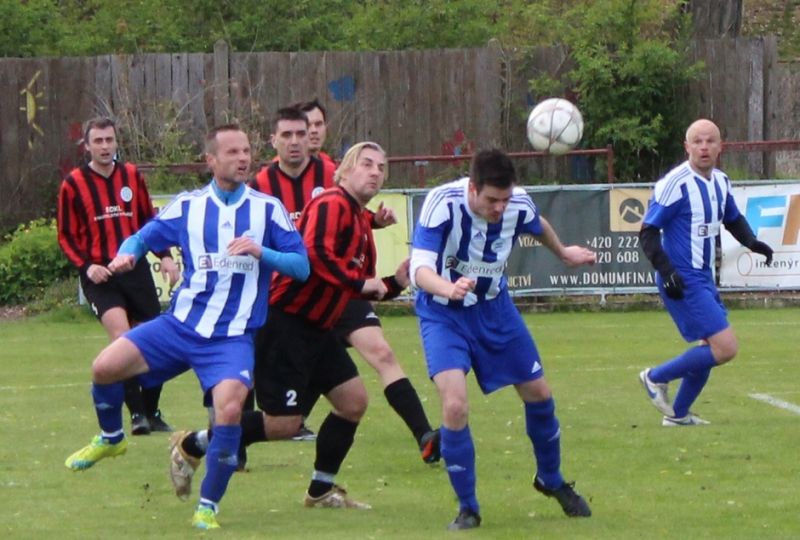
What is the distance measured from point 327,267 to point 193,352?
2.94 feet

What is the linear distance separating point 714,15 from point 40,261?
1122 cm

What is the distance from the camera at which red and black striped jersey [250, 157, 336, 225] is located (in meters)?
9.47

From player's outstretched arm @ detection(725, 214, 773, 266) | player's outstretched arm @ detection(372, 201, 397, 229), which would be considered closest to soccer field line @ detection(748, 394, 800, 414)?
player's outstretched arm @ detection(725, 214, 773, 266)

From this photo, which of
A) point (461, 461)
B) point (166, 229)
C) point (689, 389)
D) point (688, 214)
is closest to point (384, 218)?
point (166, 229)

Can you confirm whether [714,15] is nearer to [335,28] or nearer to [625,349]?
[335,28]

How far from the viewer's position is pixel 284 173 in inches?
374

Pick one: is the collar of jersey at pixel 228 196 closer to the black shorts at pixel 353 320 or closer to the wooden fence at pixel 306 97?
the black shorts at pixel 353 320


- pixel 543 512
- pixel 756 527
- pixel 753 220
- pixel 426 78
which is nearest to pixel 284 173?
pixel 543 512

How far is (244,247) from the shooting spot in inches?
287

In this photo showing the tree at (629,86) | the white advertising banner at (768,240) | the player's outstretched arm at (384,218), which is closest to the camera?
the player's outstretched arm at (384,218)

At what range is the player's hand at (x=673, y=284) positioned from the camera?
33.2 feet

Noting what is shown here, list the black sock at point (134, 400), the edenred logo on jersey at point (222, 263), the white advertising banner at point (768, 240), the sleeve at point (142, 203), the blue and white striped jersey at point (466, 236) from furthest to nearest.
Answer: the white advertising banner at point (768, 240) → the sleeve at point (142, 203) → the black sock at point (134, 400) → the edenred logo on jersey at point (222, 263) → the blue and white striped jersey at point (466, 236)

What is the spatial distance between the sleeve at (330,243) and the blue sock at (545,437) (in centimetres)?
114

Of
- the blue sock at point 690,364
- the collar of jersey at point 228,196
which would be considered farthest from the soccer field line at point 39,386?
the collar of jersey at point 228,196
